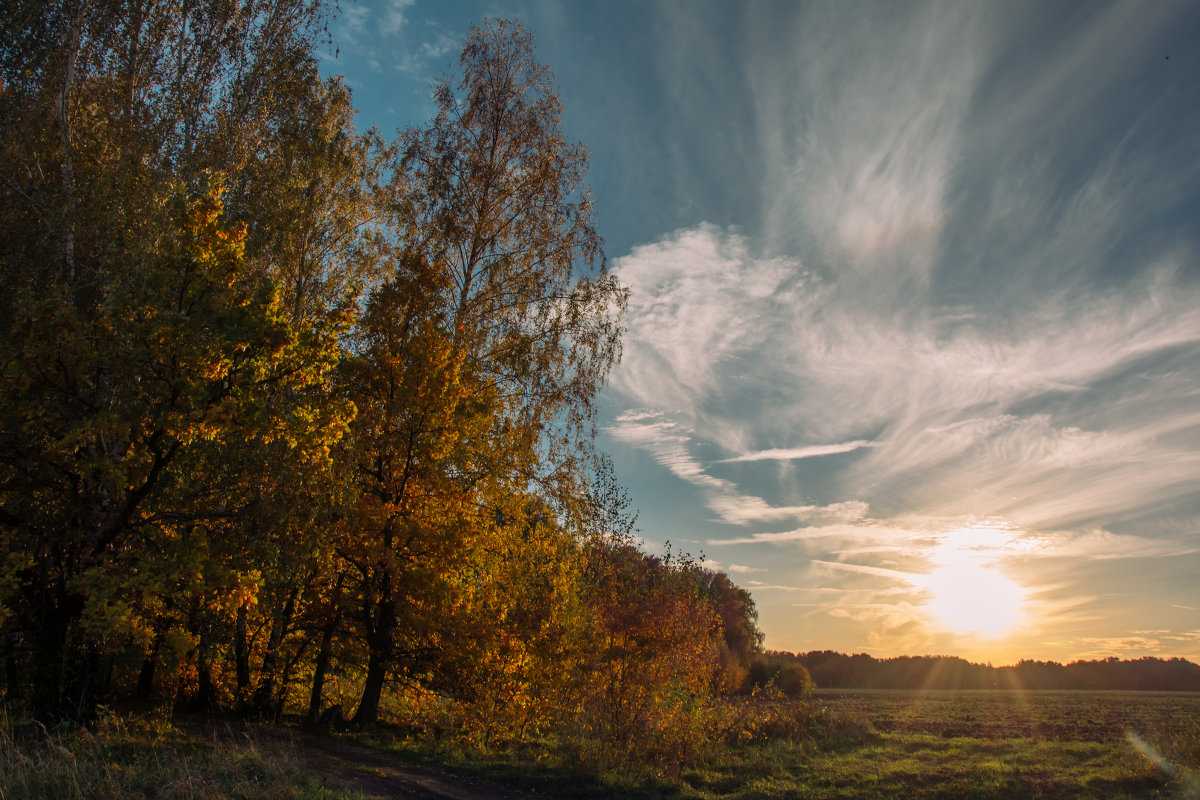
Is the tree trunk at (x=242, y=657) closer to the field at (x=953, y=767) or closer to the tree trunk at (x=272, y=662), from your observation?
the tree trunk at (x=272, y=662)

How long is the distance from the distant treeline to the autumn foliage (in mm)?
72148

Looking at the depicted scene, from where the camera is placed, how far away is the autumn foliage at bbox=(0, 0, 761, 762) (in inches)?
351

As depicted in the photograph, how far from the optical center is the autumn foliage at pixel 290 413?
29.2ft

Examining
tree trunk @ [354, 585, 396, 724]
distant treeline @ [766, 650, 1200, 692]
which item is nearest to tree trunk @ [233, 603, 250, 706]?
tree trunk @ [354, 585, 396, 724]

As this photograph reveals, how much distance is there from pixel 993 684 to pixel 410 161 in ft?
345

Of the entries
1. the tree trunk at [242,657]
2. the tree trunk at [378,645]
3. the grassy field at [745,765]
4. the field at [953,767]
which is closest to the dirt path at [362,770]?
the grassy field at [745,765]

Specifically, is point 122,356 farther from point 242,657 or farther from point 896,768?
point 896,768

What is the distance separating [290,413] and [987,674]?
11218 cm

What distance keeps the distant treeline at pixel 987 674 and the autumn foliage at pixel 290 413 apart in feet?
237

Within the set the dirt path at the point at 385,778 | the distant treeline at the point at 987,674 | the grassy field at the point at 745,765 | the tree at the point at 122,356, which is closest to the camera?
the grassy field at the point at 745,765

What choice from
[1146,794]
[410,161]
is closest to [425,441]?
[410,161]

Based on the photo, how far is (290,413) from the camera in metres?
9.38

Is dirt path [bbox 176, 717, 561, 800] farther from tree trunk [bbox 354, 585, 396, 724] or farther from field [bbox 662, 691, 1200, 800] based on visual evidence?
field [bbox 662, 691, 1200, 800]

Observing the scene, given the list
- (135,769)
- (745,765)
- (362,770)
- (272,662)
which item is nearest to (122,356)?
(135,769)
